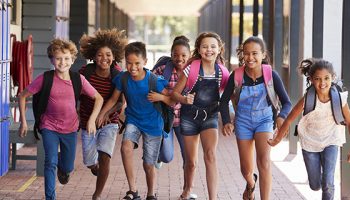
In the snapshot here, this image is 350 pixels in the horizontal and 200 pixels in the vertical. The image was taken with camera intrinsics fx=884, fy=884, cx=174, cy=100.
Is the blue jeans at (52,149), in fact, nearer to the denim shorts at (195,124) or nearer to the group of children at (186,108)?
the group of children at (186,108)

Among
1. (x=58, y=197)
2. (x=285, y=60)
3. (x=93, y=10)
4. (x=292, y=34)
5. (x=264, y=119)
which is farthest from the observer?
(x=93, y=10)

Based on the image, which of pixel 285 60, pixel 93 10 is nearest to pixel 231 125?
pixel 285 60

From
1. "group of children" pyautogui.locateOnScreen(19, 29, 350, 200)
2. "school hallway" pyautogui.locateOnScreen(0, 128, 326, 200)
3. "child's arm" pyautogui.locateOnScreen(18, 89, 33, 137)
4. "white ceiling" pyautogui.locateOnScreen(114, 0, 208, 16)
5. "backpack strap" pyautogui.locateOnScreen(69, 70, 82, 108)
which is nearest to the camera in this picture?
"group of children" pyautogui.locateOnScreen(19, 29, 350, 200)

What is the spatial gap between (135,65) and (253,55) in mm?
1107

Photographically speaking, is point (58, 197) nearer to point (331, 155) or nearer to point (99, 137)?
point (99, 137)

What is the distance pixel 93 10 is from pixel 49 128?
14.7m

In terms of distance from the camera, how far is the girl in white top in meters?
7.03

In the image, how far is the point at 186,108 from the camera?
8.01m

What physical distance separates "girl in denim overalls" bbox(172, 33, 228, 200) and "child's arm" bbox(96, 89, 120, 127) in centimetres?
53

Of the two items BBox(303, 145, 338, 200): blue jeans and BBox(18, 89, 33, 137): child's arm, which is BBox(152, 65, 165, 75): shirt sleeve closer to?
BBox(18, 89, 33, 137): child's arm

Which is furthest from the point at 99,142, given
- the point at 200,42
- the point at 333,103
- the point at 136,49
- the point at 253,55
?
the point at 333,103

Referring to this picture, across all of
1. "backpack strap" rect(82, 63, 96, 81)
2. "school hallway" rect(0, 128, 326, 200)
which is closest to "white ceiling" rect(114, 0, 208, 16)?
"school hallway" rect(0, 128, 326, 200)

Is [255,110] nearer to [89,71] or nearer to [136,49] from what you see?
[136,49]

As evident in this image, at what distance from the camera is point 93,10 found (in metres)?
22.0
